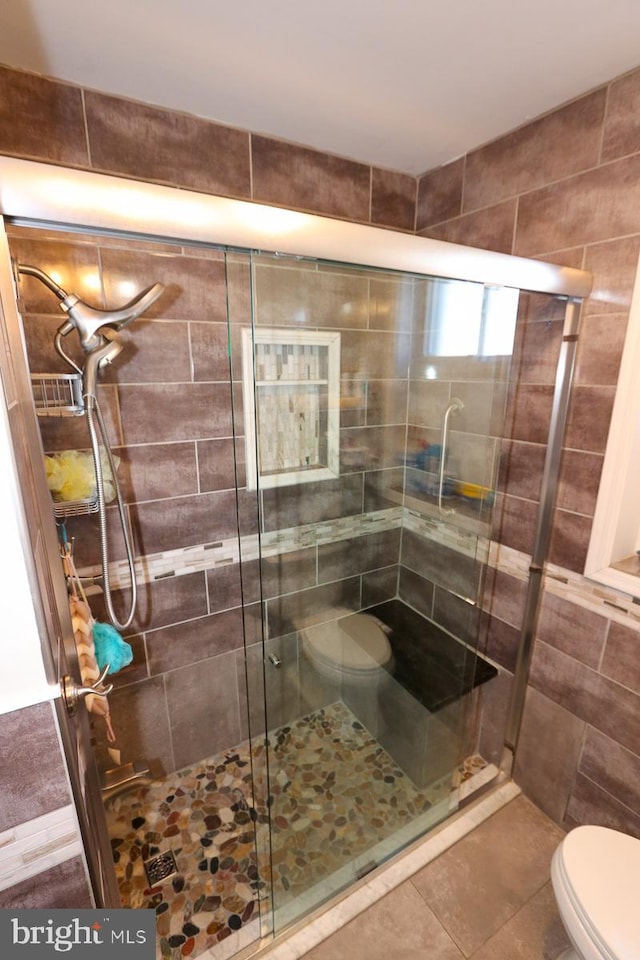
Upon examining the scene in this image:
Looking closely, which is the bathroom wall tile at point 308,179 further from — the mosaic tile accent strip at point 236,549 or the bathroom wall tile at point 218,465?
the mosaic tile accent strip at point 236,549

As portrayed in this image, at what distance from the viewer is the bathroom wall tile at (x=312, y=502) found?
1.45 m

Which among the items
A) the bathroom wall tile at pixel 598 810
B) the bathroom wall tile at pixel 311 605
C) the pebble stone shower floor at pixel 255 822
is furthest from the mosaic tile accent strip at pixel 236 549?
the bathroom wall tile at pixel 598 810

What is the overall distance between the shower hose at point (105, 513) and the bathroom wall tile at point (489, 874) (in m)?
1.33

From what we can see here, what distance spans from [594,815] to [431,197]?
7.60 feet

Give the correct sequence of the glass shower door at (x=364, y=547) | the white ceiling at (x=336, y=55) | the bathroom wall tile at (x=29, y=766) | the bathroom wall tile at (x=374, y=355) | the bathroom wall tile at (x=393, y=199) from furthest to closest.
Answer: the bathroom wall tile at (x=393, y=199) → the bathroom wall tile at (x=374, y=355) → the glass shower door at (x=364, y=547) → the white ceiling at (x=336, y=55) → the bathroom wall tile at (x=29, y=766)

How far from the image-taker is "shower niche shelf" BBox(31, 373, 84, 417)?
1.17 metres

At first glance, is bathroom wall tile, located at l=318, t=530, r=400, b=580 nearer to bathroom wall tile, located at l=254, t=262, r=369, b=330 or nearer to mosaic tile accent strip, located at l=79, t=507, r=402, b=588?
mosaic tile accent strip, located at l=79, t=507, r=402, b=588

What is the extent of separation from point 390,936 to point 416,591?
1.09 m

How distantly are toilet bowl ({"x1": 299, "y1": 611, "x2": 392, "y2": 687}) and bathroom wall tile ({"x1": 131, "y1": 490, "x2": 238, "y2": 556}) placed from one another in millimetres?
522

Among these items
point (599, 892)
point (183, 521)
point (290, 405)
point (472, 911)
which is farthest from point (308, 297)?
point (472, 911)

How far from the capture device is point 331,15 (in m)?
0.91

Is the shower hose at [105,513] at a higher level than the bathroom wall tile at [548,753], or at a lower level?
higher

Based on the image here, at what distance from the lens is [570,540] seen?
1405mm

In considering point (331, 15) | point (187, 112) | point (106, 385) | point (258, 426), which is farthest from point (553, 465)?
point (187, 112)
